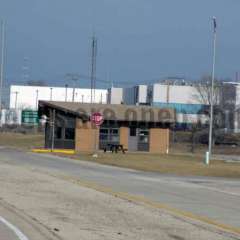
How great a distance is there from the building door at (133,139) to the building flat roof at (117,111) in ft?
3.74

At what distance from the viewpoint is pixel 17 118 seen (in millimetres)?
162875

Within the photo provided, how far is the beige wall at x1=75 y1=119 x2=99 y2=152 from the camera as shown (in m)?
70.9

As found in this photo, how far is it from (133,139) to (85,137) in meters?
5.18

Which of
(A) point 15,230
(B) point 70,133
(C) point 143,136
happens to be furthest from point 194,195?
(C) point 143,136

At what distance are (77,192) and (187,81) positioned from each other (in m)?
145

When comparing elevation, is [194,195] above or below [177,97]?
below

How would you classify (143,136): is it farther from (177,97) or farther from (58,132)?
(177,97)

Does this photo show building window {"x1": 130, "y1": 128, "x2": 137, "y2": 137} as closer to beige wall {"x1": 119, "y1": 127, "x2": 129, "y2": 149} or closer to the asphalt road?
beige wall {"x1": 119, "y1": 127, "x2": 129, "y2": 149}

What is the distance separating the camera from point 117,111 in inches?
2918

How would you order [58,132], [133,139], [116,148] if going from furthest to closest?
[133,139]
[58,132]
[116,148]

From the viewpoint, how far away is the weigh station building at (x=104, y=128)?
234ft

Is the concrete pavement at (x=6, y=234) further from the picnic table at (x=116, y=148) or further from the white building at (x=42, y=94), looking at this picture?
the white building at (x=42, y=94)

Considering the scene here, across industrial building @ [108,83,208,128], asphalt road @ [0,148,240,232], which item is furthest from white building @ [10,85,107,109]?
asphalt road @ [0,148,240,232]

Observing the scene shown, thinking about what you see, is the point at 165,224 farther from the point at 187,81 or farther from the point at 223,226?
the point at 187,81
